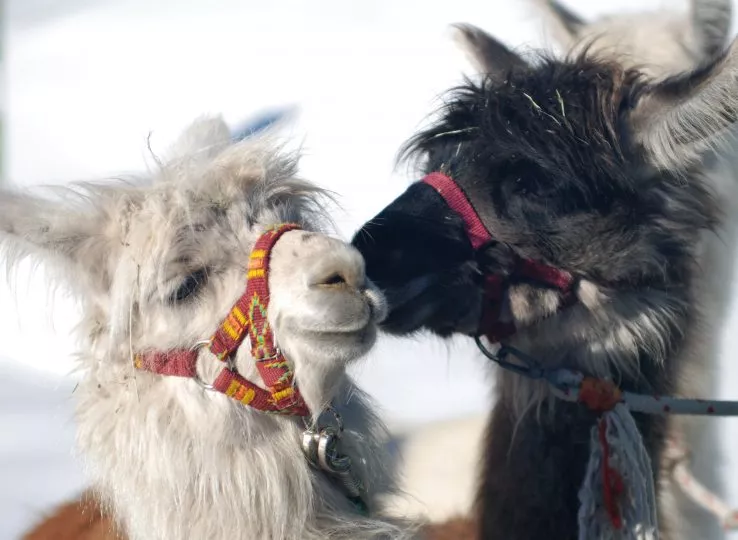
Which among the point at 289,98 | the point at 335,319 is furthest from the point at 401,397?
the point at 335,319

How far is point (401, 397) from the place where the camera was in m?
4.87

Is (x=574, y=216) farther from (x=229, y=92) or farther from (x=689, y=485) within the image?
(x=229, y=92)

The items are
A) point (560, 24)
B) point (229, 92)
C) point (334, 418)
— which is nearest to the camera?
point (334, 418)

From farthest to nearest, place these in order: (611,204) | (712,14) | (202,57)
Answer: (202,57), (712,14), (611,204)

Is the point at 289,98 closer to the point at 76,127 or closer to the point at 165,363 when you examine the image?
the point at 76,127

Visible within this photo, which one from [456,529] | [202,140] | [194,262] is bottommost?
[456,529]

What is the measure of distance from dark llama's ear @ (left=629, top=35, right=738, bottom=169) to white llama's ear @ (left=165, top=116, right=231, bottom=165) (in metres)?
1.21

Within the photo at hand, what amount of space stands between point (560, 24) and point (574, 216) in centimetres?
152

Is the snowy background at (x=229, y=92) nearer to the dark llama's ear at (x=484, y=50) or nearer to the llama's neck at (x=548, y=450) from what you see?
the dark llama's ear at (x=484, y=50)

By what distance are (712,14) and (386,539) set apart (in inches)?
94.0

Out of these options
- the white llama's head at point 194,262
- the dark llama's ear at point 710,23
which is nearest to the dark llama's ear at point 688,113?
the dark llama's ear at point 710,23

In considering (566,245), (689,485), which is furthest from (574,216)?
(689,485)

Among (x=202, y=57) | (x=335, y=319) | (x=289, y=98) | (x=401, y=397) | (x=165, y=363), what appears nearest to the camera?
(x=335, y=319)

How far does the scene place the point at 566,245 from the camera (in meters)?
2.66
